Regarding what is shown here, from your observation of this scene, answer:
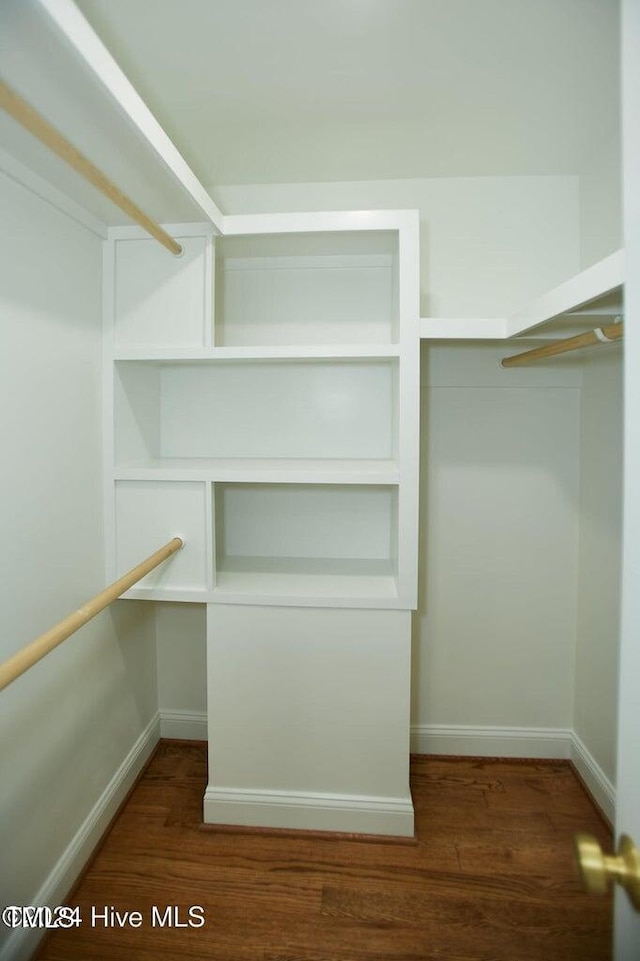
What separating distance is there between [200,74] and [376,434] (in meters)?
1.26

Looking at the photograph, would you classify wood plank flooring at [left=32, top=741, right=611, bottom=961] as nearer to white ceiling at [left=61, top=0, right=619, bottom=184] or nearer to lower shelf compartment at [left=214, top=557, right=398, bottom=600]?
lower shelf compartment at [left=214, top=557, right=398, bottom=600]

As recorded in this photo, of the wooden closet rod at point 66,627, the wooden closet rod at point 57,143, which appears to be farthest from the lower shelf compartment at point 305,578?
the wooden closet rod at point 57,143

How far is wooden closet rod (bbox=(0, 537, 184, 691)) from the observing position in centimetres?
92

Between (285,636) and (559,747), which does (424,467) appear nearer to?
(285,636)

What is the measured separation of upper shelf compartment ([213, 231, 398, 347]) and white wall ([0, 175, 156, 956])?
1.76 ft

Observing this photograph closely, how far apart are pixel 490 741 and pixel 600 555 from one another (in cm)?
92

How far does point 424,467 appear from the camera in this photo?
6.26ft

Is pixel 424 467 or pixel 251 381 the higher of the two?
pixel 251 381

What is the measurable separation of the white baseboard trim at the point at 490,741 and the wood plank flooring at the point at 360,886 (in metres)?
0.15

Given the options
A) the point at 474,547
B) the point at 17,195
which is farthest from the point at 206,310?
the point at 474,547

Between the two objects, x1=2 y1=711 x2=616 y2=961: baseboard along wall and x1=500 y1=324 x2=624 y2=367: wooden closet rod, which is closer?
x1=500 y1=324 x2=624 y2=367: wooden closet rod

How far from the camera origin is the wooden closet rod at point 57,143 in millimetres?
823

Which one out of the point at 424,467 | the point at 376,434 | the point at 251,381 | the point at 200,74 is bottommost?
the point at 424,467

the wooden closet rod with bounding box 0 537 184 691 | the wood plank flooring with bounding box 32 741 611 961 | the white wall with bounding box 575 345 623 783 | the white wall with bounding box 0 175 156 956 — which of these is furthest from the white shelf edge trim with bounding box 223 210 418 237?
the wood plank flooring with bounding box 32 741 611 961
